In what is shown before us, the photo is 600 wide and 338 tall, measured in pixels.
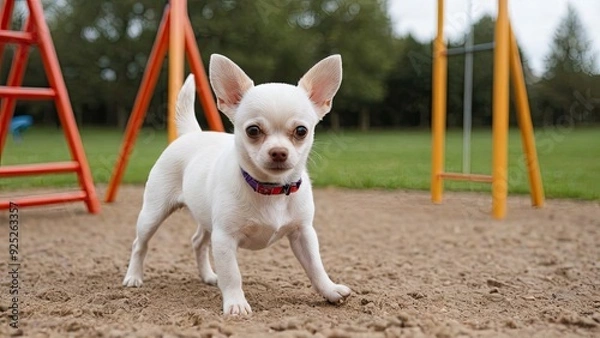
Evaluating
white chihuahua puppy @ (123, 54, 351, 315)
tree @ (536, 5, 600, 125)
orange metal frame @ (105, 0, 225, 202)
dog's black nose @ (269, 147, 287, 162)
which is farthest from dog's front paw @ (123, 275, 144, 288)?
tree @ (536, 5, 600, 125)

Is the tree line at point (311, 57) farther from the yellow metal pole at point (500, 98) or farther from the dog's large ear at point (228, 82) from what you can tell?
the dog's large ear at point (228, 82)

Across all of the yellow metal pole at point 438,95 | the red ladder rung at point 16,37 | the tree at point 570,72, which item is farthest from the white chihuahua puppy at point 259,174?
the tree at point 570,72

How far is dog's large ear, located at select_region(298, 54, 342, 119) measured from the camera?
2529mm

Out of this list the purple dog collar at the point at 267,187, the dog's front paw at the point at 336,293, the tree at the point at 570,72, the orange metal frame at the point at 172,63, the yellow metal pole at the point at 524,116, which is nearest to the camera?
the purple dog collar at the point at 267,187

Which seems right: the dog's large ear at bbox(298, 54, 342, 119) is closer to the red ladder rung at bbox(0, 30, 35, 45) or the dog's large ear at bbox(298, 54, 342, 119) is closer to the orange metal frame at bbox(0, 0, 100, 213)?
the orange metal frame at bbox(0, 0, 100, 213)

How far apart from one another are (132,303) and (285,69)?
11.3m

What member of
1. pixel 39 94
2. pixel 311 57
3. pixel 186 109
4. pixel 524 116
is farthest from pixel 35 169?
pixel 311 57

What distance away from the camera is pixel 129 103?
19.2 metres

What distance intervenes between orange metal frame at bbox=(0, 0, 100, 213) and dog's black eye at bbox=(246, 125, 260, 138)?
3.12 meters

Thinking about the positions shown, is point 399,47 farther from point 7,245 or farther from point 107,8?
point 7,245

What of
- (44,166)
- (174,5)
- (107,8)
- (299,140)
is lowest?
(44,166)

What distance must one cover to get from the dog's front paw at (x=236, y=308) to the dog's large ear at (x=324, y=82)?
831 mm

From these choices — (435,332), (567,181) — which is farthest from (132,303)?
(567,181)

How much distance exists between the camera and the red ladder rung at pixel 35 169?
4712mm
